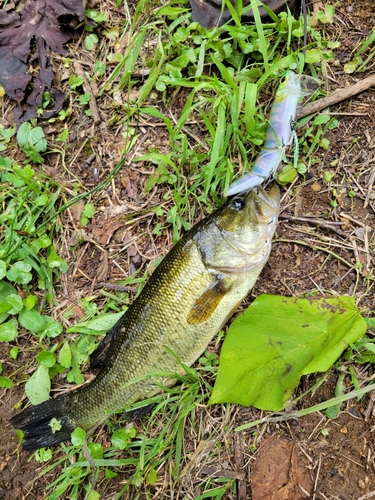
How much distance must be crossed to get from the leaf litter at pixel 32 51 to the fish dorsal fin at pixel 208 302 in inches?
88.5

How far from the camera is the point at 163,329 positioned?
320cm

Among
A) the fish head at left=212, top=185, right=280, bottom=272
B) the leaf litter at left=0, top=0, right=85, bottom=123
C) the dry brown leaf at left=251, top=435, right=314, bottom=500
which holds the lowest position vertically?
the dry brown leaf at left=251, top=435, right=314, bottom=500

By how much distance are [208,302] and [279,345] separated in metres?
0.59

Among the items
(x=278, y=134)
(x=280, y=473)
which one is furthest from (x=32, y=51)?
(x=280, y=473)

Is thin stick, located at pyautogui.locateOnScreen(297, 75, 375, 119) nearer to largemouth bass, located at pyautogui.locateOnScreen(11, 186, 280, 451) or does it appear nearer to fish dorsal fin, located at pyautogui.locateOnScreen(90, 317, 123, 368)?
largemouth bass, located at pyautogui.locateOnScreen(11, 186, 280, 451)

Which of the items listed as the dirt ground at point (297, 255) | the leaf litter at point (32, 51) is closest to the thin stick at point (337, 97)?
the dirt ground at point (297, 255)

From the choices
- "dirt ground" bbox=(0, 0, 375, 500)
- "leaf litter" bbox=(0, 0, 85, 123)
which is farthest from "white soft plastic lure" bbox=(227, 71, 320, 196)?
"leaf litter" bbox=(0, 0, 85, 123)

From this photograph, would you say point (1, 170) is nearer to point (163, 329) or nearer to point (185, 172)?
point (185, 172)

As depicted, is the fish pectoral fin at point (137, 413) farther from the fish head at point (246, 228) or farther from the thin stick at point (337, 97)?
the thin stick at point (337, 97)

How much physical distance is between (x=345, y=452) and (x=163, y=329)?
158 centimetres

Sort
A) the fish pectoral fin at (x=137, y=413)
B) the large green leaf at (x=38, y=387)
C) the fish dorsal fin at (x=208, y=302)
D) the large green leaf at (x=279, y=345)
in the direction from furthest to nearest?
1. the large green leaf at (x=38, y=387)
2. the fish pectoral fin at (x=137, y=413)
3. the fish dorsal fin at (x=208, y=302)
4. the large green leaf at (x=279, y=345)

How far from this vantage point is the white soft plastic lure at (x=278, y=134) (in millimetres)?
3375

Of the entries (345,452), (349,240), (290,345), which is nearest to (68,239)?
(290,345)

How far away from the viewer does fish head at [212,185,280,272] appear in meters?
3.16
